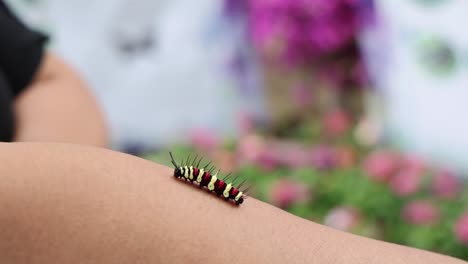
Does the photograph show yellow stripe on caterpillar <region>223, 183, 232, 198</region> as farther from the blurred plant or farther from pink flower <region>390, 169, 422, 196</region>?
the blurred plant

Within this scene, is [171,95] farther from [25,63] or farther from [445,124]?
[25,63]

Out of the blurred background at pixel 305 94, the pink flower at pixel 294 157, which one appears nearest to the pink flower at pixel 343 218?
the blurred background at pixel 305 94

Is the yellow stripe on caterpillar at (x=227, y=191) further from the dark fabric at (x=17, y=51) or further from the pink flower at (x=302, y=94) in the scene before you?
the pink flower at (x=302, y=94)

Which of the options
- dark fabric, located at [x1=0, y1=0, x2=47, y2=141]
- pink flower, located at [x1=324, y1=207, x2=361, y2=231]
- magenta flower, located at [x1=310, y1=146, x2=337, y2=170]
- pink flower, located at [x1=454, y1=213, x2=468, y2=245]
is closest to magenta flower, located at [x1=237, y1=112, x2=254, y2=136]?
magenta flower, located at [x1=310, y1=146, x2=337, y2=170]

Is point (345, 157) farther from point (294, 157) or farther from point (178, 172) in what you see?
point (178, 172)

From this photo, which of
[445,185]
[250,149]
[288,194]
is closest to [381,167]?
[445,185]

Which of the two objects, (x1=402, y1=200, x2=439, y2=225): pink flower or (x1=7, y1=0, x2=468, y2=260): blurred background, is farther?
(x1=7, y1=0, x2=468, y2=260): blurred background

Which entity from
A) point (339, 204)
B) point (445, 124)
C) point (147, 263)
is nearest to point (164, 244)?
point (147, 263)
